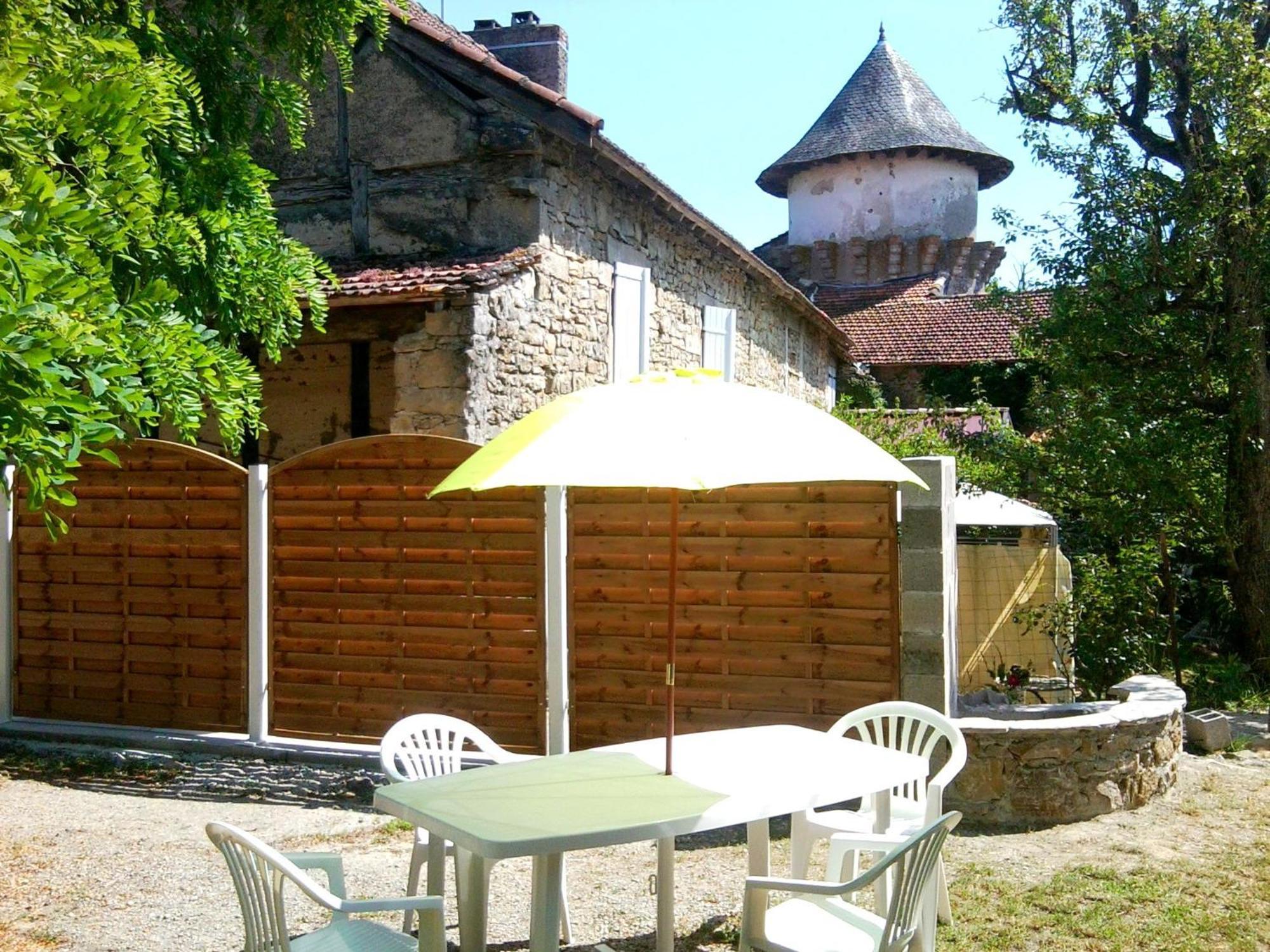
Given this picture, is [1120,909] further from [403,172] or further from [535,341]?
[403,172]

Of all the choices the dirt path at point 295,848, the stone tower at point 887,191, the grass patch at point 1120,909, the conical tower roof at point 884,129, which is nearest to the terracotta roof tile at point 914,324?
the stone tower at point 887,191

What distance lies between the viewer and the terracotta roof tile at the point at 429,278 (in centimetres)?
970

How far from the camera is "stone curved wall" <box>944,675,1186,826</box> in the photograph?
21.1 feet

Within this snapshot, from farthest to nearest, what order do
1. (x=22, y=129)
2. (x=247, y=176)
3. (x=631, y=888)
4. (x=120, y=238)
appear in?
1. (x=247, y=176)
2. (x=631, y=888)
3. (x=120, y=238)
4. (x=22, y=129)

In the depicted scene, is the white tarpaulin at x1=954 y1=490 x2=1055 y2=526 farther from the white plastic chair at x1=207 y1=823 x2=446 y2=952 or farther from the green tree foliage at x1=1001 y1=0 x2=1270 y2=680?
the white plastic chair at x1=207 y1=823 x2=446 y2=952

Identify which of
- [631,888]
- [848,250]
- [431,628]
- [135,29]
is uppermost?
[848,250]

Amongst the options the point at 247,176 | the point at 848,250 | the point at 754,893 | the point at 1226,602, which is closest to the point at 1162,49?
the point at 1226,602

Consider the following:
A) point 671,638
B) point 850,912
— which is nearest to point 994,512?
point 671,638

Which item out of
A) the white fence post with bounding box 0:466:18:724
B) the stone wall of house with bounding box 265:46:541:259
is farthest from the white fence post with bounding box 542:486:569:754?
the stone wall of house with bounding box 265:46:541:259

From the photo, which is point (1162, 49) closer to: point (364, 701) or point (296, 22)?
point (296, 22)

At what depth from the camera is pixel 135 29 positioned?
6.82 meters

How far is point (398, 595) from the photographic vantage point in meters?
7.79

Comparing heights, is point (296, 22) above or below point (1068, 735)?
above

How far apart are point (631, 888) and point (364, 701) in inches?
111
